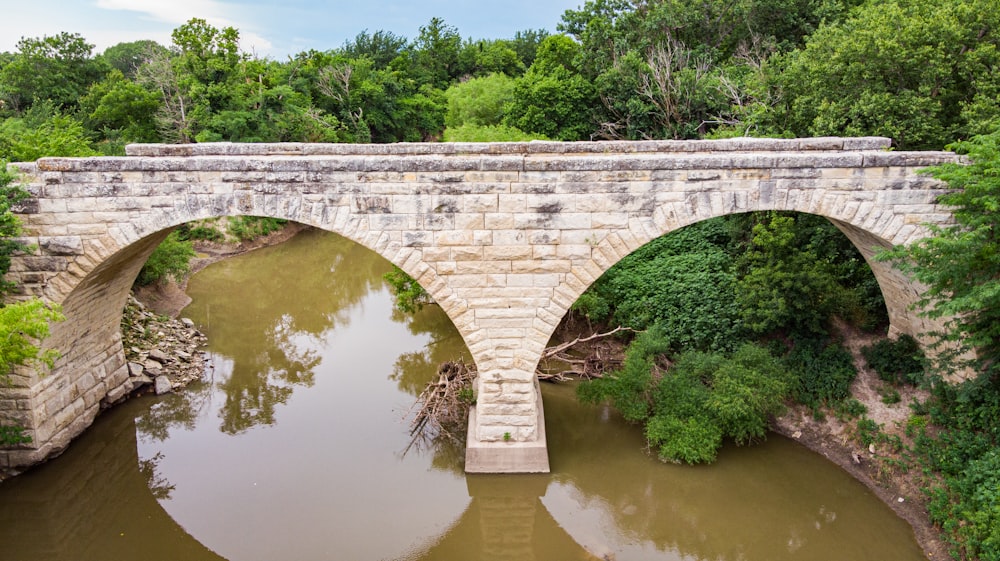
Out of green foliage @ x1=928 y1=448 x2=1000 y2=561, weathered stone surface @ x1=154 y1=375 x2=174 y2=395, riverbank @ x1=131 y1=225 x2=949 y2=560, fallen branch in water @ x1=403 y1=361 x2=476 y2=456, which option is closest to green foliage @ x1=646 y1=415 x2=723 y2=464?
riverbank @ x1=131 y1=225 x2=949 y2=560

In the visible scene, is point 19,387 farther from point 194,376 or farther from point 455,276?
point 455,276

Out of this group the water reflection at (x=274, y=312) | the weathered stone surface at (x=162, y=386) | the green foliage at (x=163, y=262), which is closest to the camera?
the weathered stone surface at (x=162, y=386)

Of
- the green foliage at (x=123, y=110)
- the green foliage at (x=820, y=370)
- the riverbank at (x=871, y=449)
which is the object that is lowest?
the riverbank at (x=871, y=449)

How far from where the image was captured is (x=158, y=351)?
13.0 m

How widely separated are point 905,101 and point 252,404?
1277 centimetres

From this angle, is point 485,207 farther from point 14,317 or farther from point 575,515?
point 14,317

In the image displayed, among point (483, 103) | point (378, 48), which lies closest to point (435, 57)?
point (378, 48)

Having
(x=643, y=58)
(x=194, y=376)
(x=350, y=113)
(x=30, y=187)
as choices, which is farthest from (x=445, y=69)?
(x=30, y=187)

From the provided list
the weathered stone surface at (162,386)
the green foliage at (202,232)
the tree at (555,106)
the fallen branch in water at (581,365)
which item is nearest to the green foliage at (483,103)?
the tree at (555,106)

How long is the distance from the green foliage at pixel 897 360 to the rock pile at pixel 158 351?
487 inches

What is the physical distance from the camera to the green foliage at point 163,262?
1499 cm

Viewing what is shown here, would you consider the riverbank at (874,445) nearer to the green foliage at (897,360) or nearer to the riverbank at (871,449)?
the riverbank at (871,449)

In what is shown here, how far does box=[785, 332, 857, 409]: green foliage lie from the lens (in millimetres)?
10422

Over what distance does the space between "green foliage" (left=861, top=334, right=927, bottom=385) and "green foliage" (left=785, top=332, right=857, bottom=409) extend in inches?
14.6
